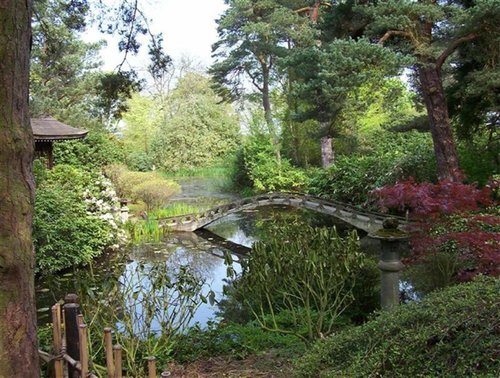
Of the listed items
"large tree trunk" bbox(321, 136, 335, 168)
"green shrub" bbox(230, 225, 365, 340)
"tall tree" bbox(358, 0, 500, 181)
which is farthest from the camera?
"large tree trunk" bbox(321, 136, 335, 168)

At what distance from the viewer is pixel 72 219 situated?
9.54 meters

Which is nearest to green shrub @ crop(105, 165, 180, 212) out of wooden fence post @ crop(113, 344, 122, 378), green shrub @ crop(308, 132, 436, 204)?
green shrub @ crop(308, 132, 436, 204)

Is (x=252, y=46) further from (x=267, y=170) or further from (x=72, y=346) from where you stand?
(x=72, y=346)

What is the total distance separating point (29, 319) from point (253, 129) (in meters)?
18.4

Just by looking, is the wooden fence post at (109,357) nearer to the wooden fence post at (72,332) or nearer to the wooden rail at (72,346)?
the wooden rail at (72,346)

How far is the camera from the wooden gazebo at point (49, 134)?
12.4 m

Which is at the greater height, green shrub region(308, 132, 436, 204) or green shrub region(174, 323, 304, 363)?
green shrub region(308, 132, 436, 204)

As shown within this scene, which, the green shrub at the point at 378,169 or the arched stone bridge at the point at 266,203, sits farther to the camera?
the arched stone bridge at the point at 266,203

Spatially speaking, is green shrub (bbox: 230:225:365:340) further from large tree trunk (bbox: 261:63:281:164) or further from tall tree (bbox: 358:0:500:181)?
large tree trunk (bbox: 261:63:281:164)

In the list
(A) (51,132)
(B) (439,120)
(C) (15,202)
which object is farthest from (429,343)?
(A) (51,132)

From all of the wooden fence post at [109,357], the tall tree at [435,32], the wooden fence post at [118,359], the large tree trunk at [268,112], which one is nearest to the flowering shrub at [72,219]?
the tall tree at [435,32]

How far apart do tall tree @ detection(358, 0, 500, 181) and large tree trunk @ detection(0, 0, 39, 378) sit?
629cm

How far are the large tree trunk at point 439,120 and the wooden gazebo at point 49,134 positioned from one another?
875cm

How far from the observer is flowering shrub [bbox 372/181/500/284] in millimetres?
4449
